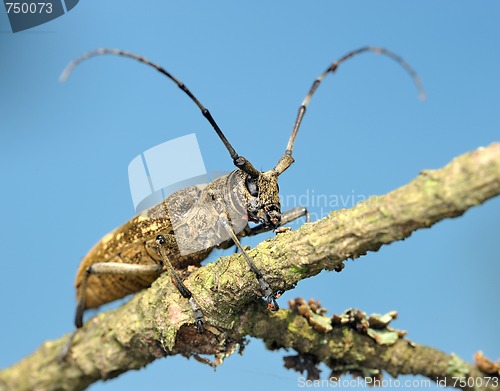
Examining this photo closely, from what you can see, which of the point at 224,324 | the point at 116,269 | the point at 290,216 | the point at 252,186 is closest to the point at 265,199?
the point at 252,186

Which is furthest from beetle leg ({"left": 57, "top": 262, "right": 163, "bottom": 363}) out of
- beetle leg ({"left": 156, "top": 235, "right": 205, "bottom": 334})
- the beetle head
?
the beetle head

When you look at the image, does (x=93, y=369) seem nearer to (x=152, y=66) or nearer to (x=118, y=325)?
(x=118, y=325)

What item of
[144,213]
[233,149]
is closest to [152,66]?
[233,149]

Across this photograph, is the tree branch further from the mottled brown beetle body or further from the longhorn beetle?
the mottled brown beetle body

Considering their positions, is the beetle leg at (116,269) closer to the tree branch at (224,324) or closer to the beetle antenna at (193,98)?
the tree branch at (224,324)

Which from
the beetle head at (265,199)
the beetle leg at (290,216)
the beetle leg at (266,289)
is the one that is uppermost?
the beetle leg at (290,216)

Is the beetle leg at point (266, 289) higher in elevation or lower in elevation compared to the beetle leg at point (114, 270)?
lower

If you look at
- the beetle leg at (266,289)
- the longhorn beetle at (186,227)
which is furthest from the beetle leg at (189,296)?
the beetle leg at (266,289)

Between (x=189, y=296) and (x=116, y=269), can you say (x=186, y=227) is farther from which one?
(x=189, y=296)
